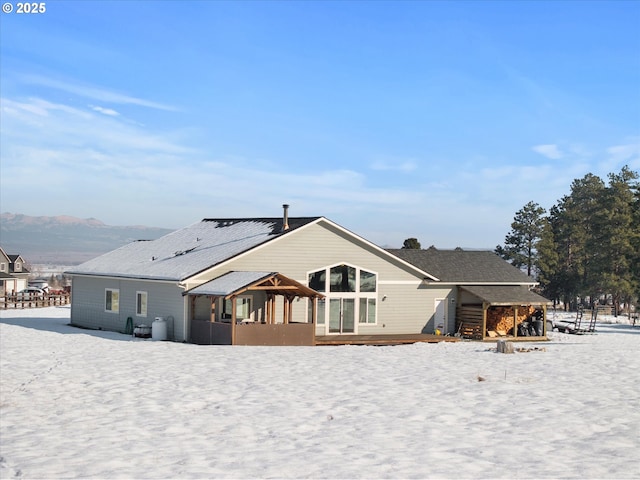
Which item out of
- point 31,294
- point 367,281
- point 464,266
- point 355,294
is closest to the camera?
point 355,294

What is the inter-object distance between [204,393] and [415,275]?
18.5 metres

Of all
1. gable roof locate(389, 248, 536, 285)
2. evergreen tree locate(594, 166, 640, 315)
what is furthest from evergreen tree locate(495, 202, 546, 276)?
gable roof locate(389, 248, 536, 285)

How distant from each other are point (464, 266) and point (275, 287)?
1225cm

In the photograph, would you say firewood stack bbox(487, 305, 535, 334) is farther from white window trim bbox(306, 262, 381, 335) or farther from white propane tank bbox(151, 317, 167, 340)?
white propane tank bbox(151, 317, 167, 340)

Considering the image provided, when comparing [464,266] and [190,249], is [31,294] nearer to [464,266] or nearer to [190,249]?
[190,249]

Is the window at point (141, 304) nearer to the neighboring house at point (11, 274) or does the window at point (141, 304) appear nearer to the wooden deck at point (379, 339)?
the wooden deck at point (379, 339)

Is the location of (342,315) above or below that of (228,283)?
below

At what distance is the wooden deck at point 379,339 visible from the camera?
101 feet

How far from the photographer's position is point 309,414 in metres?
16.1

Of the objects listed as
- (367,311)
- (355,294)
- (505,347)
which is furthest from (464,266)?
(505,347)

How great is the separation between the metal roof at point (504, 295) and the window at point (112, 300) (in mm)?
15865

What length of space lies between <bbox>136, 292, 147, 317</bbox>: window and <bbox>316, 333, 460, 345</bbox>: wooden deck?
24.7ft

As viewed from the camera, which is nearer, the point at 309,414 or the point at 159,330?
the point at 309,414

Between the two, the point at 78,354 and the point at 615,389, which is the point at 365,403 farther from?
the point at 78,354
